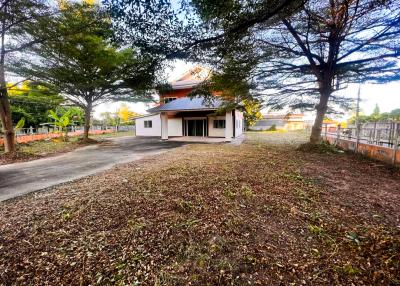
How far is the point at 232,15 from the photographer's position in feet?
11.7

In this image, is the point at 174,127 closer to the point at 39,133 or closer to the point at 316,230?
the point at 39,133

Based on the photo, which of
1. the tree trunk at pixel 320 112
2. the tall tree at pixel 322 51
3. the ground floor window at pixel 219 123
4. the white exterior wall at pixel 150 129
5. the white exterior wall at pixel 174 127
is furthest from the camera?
the white exterior wall at pixel 150 129

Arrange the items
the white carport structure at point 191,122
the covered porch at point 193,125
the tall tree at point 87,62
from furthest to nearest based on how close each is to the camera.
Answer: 1. the covered porch at point 193,125
2. the white carport structure at point 191,122
3. the tall tree at point 87,62

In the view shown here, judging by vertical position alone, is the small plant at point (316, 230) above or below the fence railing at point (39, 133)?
below

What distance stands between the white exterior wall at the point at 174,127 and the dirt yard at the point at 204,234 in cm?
1593

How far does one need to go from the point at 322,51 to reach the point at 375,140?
472cm

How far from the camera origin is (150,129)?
23.4 metres

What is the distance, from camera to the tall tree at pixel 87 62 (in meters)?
4.57

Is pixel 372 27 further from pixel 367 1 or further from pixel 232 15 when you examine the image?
pixel 232 15

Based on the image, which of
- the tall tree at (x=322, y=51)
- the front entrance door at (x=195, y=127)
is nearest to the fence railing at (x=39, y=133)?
the front entrance door at (x=195, y=127)

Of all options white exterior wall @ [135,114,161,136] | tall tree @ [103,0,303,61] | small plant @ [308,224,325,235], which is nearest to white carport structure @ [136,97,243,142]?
white exterior wall @ [135,114,161,136]

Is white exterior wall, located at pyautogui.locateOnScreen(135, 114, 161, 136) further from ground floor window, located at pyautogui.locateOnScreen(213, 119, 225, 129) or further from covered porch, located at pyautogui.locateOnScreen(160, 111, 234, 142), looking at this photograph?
ground floor window, located at pyautogui.locateOnScreen(213, 119, 225, 129)

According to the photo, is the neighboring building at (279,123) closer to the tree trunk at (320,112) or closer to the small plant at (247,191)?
the tree trunk at (320,112)

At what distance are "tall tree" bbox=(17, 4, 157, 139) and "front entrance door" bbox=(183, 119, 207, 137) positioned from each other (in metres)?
5.70
